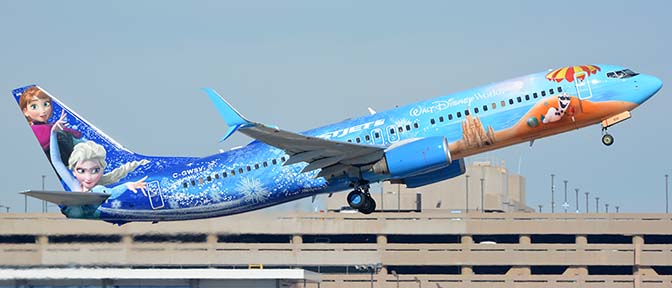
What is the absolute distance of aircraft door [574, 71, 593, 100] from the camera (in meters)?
50.8

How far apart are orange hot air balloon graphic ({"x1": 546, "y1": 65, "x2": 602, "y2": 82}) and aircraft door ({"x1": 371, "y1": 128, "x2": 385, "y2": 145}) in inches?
258

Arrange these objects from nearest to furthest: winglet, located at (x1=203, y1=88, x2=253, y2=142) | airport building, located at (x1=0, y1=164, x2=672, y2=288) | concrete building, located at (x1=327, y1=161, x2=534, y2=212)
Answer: winglet, located at (x1=203, y1=88, x2=253, y2=142) < airport building, located at (x1=0, y1=164, x2=672, y2=288) < concrete building, located at (x1=327, y1=161, x2=534, y2=212)

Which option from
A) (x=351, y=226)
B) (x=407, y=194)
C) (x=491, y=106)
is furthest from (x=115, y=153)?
(x=407, y=194)

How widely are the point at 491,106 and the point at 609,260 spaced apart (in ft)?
171

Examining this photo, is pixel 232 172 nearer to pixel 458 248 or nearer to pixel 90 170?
pixel 90 170

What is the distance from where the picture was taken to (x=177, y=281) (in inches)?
2606

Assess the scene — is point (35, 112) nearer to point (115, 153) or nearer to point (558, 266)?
point (115, 153)

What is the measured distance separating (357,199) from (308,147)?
3.60 metres

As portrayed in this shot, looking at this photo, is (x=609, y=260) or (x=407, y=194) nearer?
(x=609, y=260)

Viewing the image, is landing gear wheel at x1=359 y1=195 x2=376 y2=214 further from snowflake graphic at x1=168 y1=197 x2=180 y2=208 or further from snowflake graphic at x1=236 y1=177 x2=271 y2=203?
snowflake graphic at x1=168 y1=197 x2=180 y2=208

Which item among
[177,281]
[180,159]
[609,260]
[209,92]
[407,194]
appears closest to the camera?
[209,92]

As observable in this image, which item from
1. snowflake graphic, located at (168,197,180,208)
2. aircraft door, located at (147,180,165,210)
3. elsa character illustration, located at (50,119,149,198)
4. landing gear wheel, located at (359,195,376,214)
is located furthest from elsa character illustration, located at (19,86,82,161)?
landing gear wheel, located at (359,195,376,214)

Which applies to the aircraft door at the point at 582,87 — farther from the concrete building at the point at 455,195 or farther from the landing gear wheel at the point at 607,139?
the concrete building at the point at 455,195

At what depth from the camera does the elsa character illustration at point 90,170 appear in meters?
55.4
